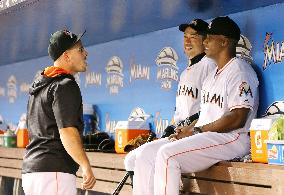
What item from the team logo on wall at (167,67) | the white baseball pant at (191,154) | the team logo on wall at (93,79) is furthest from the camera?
the team logo on wall at (93,79)

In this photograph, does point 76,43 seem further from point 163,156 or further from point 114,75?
point 114,75

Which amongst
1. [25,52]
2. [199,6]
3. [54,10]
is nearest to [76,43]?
[199,6]

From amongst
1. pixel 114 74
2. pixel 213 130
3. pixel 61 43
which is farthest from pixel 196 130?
pixel 114 74

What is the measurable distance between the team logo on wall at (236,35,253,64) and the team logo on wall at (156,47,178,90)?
0.96m

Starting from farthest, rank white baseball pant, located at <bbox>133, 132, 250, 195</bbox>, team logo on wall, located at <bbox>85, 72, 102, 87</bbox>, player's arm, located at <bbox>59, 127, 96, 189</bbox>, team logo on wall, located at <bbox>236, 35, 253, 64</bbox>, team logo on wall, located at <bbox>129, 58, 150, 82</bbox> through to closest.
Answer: team logo on wall, located at <bbox>85, 72, 102, 87</bbox>
team logo on wall, located at <bbox>129, 58, 150, 82</bbox>
team logo on wall, located at <bbox>236, 35, 253, 64</bbox>
white baseball pant, located at <bbox>133, 132, 250, 195</bbox>
player's arm, located at <bbox>59, 127, 96, 189</bbox>

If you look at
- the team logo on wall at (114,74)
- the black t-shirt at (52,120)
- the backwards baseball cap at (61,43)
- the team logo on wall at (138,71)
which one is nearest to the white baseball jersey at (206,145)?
the black t-shirt at (52,120)

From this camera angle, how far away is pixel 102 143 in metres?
5.65

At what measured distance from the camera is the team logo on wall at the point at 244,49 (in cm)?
446

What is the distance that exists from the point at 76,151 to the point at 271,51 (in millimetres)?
1960

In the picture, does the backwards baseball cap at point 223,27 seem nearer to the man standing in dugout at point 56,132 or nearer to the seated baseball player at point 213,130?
the seated baseball player at point 213,130

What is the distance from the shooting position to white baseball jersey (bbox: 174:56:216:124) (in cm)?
450

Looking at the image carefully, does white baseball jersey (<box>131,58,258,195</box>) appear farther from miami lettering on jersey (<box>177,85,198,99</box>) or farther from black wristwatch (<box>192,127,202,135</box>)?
miami lettering on jersey (<box>177,85,198,99</box>)

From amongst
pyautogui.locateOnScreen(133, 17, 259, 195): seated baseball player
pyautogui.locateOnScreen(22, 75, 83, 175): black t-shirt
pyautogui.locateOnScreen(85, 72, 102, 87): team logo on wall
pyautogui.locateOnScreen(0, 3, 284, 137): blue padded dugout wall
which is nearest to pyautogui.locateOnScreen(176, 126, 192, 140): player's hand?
pyautogui.locateOnScreen(133, 17, 259, 195): seated baseball player

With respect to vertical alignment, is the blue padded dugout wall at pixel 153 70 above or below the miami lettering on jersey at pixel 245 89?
above
